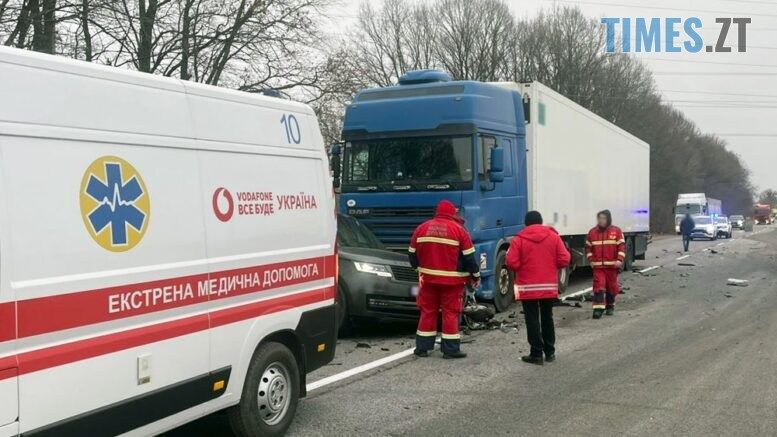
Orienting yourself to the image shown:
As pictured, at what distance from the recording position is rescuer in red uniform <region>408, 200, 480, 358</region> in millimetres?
7441

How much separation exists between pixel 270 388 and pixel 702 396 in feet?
12.3

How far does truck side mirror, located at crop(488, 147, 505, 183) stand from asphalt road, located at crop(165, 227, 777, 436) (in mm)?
2076

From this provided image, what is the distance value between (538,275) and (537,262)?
0.46 ft

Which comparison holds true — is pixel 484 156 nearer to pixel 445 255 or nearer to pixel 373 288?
pixel 373 288

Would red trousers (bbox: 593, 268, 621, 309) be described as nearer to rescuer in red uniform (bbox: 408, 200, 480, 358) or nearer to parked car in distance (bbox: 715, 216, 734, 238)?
rescuer in red uniform (bbox: 408, 200, 480, 358)

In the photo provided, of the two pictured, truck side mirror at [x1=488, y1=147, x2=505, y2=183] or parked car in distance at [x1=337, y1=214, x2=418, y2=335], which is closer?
parked car in distance at [x1=337, y1=214, x2=418, y2=335]

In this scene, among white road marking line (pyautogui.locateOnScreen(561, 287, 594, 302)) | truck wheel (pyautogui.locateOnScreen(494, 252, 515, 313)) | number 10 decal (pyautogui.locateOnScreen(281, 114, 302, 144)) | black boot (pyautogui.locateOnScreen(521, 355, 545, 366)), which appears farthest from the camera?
white road marking line (pyautogui.locateOnScreen(561, 287, 594, 302))

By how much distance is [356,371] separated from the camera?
6977 millimetres

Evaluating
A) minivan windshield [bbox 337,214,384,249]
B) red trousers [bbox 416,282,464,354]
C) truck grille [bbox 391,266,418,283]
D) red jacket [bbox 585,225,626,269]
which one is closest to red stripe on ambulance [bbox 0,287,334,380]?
red trousers [bbox 416,282,464,354]

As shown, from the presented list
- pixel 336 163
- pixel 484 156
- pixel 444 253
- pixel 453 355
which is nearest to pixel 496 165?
pixel 484 156

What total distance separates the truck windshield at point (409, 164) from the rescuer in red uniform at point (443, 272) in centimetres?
235

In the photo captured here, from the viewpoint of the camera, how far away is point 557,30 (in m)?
44.8

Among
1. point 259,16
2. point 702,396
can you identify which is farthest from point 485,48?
point 702,396

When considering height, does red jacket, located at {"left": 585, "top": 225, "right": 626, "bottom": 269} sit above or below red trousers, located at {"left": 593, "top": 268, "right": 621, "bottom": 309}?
above
